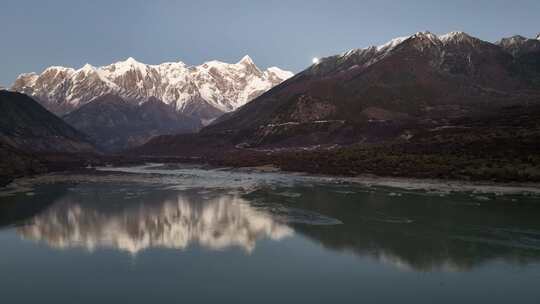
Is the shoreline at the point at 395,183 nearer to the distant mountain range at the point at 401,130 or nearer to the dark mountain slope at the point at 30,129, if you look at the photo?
the distant mountain range at the point at 401,130

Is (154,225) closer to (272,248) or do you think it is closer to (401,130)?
(272,248)

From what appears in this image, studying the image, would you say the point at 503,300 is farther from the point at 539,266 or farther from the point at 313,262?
the point at 313,262

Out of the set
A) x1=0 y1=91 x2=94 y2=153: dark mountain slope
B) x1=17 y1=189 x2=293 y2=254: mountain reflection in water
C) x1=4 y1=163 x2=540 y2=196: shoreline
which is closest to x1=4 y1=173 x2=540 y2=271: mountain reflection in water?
x1=17 y1=189 x2=293 y2=254: mountain reflection in water

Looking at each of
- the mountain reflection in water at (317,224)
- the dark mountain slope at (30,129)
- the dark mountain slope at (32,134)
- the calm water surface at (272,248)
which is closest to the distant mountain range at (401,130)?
the mountain reflection in water at (317,224)

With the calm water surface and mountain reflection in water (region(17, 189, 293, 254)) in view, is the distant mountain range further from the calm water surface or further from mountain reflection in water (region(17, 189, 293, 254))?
mountain reflection in water (region(17, 189, 293, 254))

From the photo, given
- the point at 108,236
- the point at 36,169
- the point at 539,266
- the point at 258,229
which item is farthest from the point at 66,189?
the point at 539,266

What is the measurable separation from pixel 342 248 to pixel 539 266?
39.9 feet

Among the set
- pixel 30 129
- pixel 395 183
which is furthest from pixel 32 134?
pixel 395 183

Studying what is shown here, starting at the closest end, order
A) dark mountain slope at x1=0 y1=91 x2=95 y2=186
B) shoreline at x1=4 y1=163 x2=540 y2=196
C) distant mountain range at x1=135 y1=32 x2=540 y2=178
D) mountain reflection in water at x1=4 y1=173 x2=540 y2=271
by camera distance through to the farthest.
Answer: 1. mountain reflection in water at x1=4 y1=173 x2=540 y2=271
2. shoreline at x1=4 y1=163 x2=540 y2=196
3. distant mountain range at x1=135 y1=32 x2=540 y2=178
4. dark mountain slope at x1=0 y1=91 x2=95 y2=186

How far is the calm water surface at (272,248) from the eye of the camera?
25.8 meters

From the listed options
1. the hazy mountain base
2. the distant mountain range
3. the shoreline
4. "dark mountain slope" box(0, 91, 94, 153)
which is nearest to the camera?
the shoreline

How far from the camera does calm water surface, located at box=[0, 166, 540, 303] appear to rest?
25.8 m

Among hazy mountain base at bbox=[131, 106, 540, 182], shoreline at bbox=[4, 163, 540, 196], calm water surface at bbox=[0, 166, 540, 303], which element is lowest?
calm water surface at bbox=[0, 166, 540, 303]

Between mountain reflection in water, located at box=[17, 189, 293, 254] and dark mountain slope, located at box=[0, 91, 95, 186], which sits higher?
dark mountain slope, located at box=[0, 91, 95, 186]
